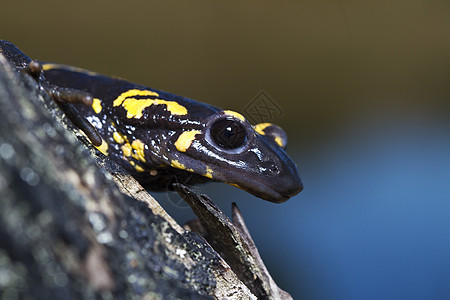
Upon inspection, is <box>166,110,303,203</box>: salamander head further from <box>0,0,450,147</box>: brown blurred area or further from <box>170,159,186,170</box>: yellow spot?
<box>0,0,450,147</box>: brown blurred area

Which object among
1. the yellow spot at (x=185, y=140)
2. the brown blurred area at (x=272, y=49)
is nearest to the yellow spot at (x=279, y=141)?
the yellow spot at (x=185, y=140)

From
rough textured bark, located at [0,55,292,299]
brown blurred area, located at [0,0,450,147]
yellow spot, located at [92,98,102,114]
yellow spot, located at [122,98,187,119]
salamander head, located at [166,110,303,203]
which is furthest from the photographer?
brown blurred area, located at [0,0,450,147]

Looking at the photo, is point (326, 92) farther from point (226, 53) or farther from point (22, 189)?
point (22, 189)

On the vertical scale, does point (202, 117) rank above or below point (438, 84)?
below

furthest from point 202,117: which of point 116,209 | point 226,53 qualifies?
point 226,53

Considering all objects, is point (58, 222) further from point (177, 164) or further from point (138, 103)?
point (138, 103)

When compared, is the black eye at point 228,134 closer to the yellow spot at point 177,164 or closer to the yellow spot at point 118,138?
the yellow spot at point 177,164

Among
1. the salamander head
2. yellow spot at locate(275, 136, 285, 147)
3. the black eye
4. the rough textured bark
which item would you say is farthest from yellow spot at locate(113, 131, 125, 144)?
the rough textured bark
